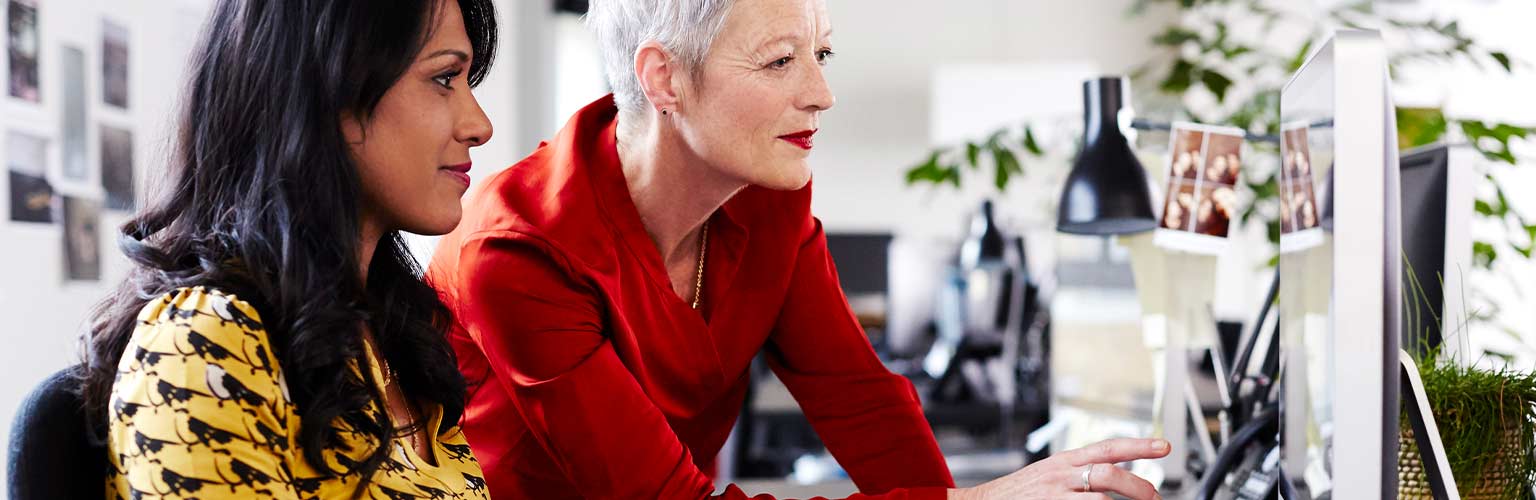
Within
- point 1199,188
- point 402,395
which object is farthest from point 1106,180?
point 402,395

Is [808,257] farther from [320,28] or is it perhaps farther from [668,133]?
[320,28]

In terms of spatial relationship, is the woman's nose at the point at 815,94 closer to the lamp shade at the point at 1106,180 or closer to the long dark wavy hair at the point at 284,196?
the long dark wavy hair at the point at 284,196

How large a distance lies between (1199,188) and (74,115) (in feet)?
5.11

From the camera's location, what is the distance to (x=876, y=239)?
209 inches

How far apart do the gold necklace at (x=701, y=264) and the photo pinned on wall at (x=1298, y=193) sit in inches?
23.7

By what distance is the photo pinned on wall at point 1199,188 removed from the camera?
1.64m

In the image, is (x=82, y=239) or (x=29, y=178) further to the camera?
(x=82, y=239)

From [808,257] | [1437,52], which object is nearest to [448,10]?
[808,257]

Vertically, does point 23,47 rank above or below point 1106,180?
above

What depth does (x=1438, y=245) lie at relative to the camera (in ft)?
4.27

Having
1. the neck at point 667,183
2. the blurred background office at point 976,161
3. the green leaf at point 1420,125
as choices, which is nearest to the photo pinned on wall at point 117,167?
the blurred background office at point 976,161

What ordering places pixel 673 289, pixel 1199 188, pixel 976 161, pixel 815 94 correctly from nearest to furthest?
pixel 815 94 → pixel 673 289 → pixel 1199 188 → pixel 976 161

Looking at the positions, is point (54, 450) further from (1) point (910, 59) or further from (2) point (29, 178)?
(1) point (910, 59)

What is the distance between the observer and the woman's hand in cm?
105
